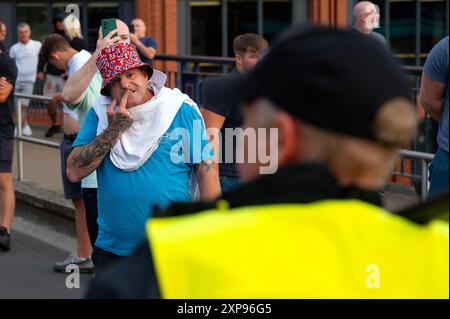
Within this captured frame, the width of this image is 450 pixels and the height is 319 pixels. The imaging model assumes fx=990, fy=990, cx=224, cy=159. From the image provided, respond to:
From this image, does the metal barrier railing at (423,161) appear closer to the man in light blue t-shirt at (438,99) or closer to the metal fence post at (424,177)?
the metal fence post at (424,177)

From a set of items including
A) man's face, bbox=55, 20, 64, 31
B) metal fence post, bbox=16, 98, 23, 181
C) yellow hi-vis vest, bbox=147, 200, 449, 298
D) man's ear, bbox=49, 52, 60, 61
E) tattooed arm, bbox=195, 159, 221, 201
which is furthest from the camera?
man's face, bbox=55, 20, 64, 31

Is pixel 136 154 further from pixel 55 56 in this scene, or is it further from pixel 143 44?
pixel 143 44

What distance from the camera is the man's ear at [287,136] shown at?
1.72 m

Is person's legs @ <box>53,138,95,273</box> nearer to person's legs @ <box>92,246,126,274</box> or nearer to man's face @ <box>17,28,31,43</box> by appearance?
person's legs @ <box>92,246,126,274</box>

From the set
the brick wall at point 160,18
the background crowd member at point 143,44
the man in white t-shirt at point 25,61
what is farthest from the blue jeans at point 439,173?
the brick wall at point 160,18

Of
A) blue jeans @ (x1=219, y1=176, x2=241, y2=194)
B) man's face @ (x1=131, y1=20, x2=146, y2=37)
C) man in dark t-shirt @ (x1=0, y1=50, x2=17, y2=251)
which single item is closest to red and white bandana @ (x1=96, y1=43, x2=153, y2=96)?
blue jeans @ (x1=219, y1=176, x2=241, y2=194)

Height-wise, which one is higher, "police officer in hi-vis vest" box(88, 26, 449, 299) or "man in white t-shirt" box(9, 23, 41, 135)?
"police officer in hi-vis vest" box(88, 26, 449, 299)

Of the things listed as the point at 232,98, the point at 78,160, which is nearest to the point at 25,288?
the point at 78,160

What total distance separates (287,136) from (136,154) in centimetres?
306

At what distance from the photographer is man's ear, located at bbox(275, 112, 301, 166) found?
1716mm

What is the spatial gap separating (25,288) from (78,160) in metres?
2.14

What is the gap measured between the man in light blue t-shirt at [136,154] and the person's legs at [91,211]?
1.20 metres

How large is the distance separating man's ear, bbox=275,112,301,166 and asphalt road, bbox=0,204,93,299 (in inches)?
195
